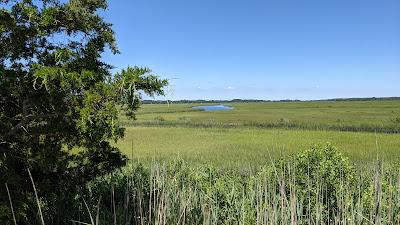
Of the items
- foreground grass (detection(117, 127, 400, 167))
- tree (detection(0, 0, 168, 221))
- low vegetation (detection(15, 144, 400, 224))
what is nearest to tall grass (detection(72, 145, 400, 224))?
low vegetation (detection(15, 144, 400, 224))

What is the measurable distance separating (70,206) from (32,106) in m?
2.68

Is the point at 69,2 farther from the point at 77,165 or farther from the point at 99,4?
the point at 77,165

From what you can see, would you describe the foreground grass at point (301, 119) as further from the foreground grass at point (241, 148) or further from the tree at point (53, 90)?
the tree at point (53, 90)

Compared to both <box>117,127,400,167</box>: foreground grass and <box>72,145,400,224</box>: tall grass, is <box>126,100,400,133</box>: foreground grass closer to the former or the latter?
<box>117,127,400,167</box>: foreground grass

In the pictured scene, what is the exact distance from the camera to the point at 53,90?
13.6 feet

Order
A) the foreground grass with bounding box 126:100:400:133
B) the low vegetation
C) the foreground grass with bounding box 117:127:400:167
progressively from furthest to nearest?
the foreground grass with bounding box 126:100:400:133
the foreground grass with bounding box 117:127:400:167
the low vegetation

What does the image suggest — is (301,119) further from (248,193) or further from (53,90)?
(53,90)

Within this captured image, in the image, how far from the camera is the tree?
3844 millimetres

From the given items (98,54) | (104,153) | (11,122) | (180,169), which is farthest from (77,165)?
(180,169)

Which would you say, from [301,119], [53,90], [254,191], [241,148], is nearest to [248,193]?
[254,191]

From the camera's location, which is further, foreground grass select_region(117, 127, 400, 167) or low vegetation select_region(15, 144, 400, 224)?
foreground grass select_region(117, 127, 400, 167)

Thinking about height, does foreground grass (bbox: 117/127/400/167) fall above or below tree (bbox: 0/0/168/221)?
below

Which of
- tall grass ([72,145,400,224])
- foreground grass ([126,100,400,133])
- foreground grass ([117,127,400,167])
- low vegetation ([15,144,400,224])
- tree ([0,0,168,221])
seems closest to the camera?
tree ([0,0,168,221])

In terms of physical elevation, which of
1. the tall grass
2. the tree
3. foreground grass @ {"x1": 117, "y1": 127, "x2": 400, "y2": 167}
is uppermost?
the tree
